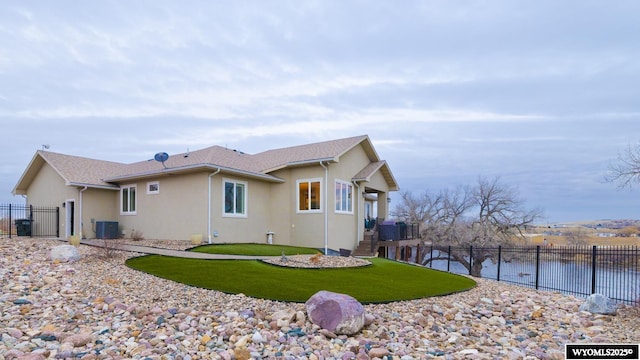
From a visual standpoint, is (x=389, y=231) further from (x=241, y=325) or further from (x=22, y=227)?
(x=22, y=227)

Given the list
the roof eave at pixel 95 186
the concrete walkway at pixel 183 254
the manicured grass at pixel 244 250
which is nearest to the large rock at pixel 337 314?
the concrete walkway at pixel 183 254

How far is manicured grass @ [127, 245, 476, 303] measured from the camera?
740 cm

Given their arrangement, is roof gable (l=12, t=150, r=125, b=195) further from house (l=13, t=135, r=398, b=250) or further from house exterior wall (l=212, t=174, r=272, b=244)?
house exterior wall (l=212, t=174, r=272, b=244)

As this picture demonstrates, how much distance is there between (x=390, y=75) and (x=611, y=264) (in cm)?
947

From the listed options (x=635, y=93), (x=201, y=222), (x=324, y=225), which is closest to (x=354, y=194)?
(x=324, y=225)

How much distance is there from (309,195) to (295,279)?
8466 mm

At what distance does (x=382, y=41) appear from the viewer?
1312 cm

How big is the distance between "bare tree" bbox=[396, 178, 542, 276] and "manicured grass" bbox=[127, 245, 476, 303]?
55.3ft

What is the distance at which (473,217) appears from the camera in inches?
1142

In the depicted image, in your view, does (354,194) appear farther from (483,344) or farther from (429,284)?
(483,344)

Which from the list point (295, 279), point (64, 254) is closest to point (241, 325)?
point (295, 279)

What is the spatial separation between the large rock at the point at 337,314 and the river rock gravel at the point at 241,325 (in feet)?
0.42

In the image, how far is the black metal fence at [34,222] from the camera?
18.9 meters

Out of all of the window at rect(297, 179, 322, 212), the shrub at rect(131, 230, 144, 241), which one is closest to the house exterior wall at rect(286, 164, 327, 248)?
the window at rect(297, 179, 322, 212)
